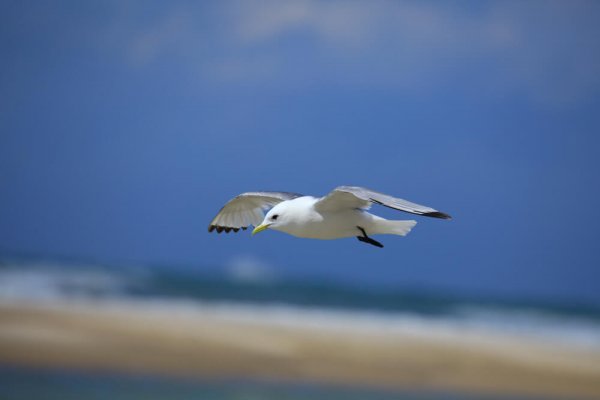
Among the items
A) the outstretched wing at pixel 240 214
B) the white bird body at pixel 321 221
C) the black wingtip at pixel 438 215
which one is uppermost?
the outstretched wing at pixel 240 214

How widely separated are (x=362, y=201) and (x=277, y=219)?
410 mm

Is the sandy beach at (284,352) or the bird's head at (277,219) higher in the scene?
the sandy beach at (284,352)

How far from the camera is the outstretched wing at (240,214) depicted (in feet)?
17.2

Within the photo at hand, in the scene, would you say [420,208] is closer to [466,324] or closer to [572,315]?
[466,324]

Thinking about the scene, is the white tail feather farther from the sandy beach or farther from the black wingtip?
the sandy beach

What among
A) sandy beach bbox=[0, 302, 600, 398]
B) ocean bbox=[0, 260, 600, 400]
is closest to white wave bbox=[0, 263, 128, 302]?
ocean bbox=[0, 260, 600, 400]

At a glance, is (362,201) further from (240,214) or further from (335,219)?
(240,214)

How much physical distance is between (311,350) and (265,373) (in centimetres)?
120

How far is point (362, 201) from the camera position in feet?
13.9

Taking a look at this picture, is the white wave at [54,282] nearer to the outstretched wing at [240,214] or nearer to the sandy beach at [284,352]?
the sandy beach at [284,352]

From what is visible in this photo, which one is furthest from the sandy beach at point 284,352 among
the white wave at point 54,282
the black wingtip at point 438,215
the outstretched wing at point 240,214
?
the black wingtip at point 438,215

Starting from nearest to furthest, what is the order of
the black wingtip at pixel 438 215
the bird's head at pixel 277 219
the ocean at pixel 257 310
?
1. the black wingtip at pixel 438 215
2. the bird's head at pixel 277 219
3. the ocean at pixel 257 310

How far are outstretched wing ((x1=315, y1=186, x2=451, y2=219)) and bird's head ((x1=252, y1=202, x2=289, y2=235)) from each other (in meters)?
0.17

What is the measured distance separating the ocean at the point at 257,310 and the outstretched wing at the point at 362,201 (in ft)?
10.6
